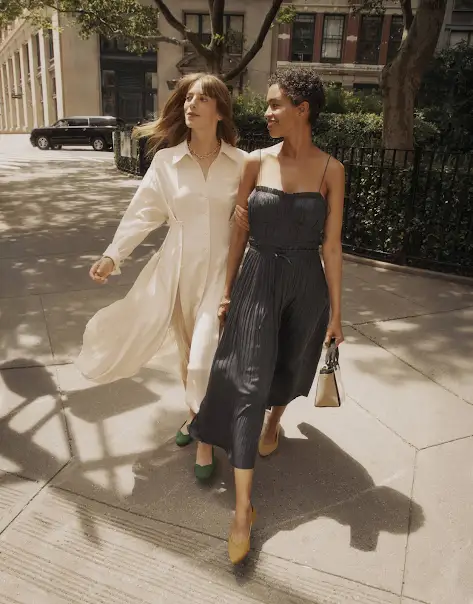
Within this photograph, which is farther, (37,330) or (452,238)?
(452,238)

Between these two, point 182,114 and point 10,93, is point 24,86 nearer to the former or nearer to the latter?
point 10,93

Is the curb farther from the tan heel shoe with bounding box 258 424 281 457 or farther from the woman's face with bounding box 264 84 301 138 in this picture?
the woman's face with bounding box 264 84 301 138

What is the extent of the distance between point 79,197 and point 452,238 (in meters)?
8.65

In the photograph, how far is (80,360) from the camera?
3189 millimetres

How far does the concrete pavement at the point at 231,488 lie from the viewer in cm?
231

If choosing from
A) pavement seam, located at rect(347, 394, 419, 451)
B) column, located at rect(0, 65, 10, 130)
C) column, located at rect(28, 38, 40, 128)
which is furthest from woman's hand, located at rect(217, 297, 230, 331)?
column, located at rect(0, 65, 10, 130)

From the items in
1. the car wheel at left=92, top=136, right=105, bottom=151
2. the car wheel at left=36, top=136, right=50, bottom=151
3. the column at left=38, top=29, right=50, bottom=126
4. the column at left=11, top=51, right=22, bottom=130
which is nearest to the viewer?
the car wheel at left=36, top=136, right=50, bottom=151

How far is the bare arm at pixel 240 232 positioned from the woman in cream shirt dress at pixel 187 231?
5.0 inches

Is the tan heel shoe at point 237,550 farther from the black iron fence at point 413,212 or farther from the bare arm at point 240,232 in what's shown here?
the black iron fence at point 413,212

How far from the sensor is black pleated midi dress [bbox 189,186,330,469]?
2.44m

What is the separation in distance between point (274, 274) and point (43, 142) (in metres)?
29.5

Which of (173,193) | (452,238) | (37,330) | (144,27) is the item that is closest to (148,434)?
(173,193)

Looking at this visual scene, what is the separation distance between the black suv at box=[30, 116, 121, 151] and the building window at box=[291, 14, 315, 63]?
1423cm

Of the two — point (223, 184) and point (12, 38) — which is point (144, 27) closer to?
point (223, 184)
